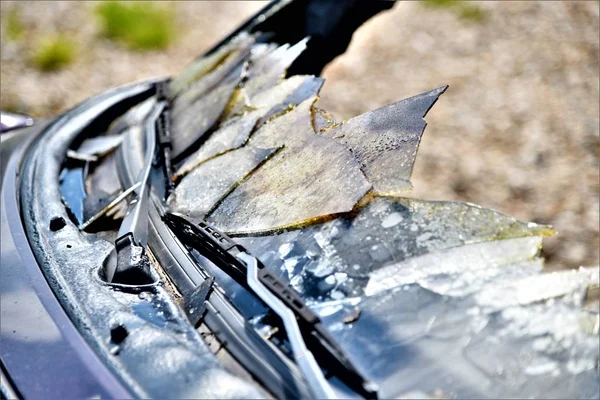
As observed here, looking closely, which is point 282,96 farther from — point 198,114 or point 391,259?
point 391,259

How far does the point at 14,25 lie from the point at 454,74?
4.78 metres

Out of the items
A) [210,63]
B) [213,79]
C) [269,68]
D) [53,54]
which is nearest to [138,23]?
[53,54]

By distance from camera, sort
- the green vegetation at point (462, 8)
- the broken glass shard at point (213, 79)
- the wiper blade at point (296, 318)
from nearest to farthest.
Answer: the wiper blade at point (296, 318)
the broken glass shard at point (213, 79)
the green vegetation at point (462, 8)

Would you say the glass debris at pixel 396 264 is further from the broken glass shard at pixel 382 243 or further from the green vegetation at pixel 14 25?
the green vegetation at pixel 14 25

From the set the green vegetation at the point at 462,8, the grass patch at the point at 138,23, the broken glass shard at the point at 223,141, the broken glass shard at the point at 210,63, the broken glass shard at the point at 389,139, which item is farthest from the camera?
the grass patch at the point at 138,23

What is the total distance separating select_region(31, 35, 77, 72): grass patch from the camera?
6.50m

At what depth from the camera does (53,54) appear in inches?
259

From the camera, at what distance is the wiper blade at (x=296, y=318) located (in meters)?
1.18

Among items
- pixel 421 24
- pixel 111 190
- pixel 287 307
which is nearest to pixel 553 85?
pixel 421 24

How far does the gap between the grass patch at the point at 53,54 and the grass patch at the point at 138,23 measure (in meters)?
0.47

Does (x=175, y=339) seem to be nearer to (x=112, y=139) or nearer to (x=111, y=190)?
(x=111, y=190)

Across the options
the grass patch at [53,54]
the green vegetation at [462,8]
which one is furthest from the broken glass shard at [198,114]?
the green vegetation at [462,8]

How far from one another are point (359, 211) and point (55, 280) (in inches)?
29.5

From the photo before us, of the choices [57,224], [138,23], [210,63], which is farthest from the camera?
[138,23]
